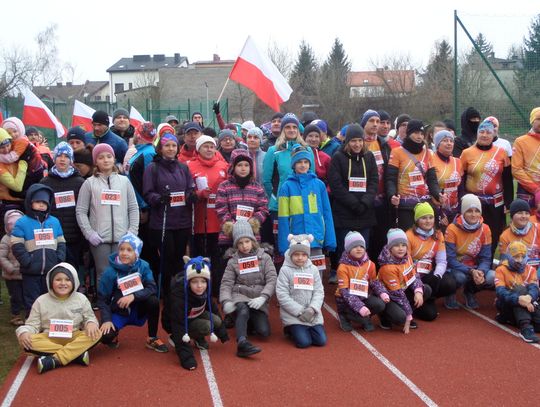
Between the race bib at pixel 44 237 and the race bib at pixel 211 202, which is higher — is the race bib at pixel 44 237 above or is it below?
below

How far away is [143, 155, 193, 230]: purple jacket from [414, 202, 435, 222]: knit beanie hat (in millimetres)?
2514

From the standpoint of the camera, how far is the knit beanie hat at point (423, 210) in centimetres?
700

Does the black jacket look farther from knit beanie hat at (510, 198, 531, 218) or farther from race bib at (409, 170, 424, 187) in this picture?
knit beanie hat at (510, 198, 531, 218)

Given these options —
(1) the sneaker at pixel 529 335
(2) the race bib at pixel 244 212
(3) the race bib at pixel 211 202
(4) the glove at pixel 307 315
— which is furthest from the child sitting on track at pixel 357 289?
(3) the race bib at pixel 211 202

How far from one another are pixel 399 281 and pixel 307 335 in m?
1.24

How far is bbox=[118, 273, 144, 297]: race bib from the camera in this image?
6.00 metres

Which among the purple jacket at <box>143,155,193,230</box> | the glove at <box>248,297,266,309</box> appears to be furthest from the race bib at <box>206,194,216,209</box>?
the glove at <box>248,297,266,309</box>

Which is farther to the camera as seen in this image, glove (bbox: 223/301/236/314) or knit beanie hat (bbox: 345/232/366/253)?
knit beanie hat (bbox: 345/232/366/253)

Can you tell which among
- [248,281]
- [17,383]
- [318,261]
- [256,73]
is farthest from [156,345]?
[256,73]

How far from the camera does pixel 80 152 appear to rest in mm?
7430

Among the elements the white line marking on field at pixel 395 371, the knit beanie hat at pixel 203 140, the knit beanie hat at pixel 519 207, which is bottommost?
the white line marking on field at pixel 395 371

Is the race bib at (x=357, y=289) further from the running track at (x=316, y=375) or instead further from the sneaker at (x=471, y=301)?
the sneaker at (x=471, y=301)

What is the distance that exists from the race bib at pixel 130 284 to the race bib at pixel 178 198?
1175mm

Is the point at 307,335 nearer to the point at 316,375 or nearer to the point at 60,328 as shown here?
the point at 316,375
